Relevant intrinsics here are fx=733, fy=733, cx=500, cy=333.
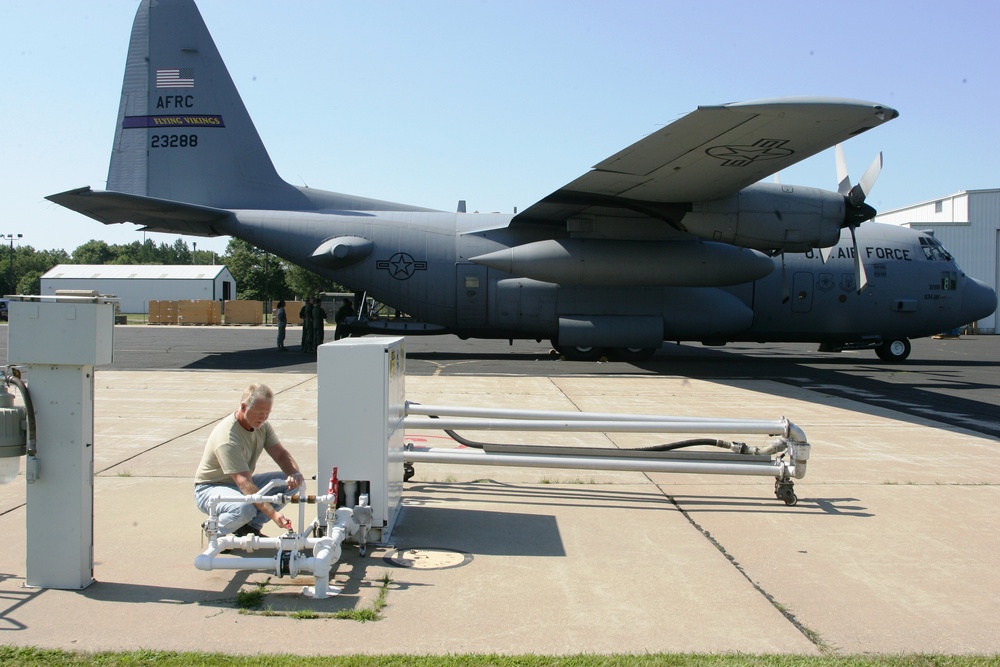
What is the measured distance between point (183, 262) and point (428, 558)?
157 meters

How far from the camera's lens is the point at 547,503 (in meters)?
6.20

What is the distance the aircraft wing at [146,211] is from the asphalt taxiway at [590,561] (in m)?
8.38

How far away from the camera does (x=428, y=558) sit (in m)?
4.77

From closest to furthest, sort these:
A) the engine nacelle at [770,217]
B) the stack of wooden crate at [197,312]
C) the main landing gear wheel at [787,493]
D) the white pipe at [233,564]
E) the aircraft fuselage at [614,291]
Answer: the white pipe at [233,564] < the main landing gear wheel at [787,493] < the engine nacelle at [770,217] < the aircraft fuselage at [614,291] < the stack of wooden crate at [197,312]

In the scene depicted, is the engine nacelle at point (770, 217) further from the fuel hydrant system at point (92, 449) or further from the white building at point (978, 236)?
the white building at point (978, 236)

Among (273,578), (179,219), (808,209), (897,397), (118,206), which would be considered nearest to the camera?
(273,578)

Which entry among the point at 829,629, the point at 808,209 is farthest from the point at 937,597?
the point at 808,209

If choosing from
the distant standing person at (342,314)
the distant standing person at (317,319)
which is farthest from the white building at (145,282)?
the distant standing person at (342,314)

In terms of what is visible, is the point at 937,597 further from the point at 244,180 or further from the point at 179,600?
the point at 244,180

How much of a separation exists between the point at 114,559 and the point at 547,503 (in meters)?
3.24

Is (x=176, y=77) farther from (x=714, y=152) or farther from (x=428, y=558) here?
(x=428, y=558)

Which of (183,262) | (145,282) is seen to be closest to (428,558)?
(145,282)

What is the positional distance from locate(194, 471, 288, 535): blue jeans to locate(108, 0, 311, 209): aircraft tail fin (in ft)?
52.6

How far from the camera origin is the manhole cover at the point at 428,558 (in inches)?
182
